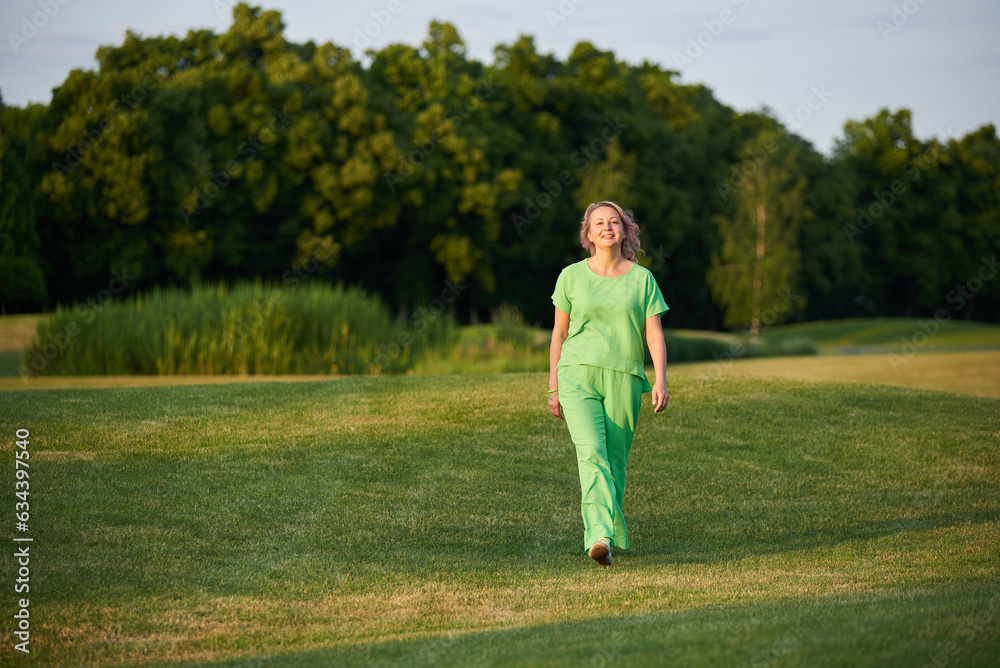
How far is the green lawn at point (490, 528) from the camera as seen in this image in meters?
4.32

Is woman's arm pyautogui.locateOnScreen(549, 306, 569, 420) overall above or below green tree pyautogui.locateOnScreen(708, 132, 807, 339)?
below

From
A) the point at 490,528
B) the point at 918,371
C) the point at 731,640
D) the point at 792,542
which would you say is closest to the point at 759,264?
the point at 918,371

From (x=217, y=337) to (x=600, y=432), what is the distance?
39.1 feet

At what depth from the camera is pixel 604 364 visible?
19.0ft

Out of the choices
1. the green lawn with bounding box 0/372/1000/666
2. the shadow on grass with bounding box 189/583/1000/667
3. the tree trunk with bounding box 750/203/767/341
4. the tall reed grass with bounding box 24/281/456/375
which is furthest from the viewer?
the tree trunk with bounding box 750/203/767/341

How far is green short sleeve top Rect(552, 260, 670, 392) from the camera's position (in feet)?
19.0

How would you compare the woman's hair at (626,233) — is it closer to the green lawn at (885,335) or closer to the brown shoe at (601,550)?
the brown shoe at (601,550)

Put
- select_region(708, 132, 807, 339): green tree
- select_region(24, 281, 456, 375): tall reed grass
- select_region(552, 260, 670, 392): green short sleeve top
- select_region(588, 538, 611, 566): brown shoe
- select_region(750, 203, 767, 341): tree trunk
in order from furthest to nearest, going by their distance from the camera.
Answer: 1. select_region(750, 203, 767, 341): tree trunk
2. select_region(708, 132, 807, 339): green tree
3. select_region(24, 281, 456, 375): tall reed grass
4. select_region(552, 260, 670, 392): green short sleeve top
5. select_region(588, 538, 611, 566): brown shoe

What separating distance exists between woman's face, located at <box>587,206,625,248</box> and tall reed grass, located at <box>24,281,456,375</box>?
37.9ft

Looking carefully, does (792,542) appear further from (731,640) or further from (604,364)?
(731,640)

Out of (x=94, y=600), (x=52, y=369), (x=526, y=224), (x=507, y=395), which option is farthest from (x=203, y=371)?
(x=526, y=224)

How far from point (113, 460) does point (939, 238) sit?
5494 centimetres

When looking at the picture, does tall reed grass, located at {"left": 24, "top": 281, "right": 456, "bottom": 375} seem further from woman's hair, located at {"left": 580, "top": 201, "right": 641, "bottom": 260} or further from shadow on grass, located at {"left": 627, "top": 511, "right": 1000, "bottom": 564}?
woman's hair, located at {"left": 580, "top": 201, "right": 641, "bottom": 260}

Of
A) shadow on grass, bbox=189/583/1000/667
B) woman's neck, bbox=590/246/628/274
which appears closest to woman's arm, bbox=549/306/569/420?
woman's neck, bbox=590/246/628/274
